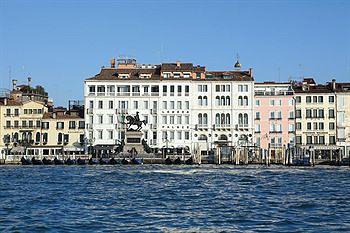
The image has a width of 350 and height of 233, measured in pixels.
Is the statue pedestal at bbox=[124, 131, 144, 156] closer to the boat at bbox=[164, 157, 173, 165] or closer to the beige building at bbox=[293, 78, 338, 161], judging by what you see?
the boat at bbox=[164, 157, 173, 165]

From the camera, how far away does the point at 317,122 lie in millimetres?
76938

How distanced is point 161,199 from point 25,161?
44.7 m

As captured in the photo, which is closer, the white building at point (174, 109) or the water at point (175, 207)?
the water at point (175, 207)

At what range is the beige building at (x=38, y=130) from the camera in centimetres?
7738

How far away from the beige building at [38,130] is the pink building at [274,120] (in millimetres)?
20079

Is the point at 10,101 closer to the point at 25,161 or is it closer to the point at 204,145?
the point at 25,161

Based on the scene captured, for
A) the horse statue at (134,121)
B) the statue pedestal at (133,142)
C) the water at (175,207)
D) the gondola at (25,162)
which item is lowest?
the water at (175,207)

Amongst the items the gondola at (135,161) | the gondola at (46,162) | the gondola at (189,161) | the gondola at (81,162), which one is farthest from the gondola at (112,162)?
the gondola at (189,161)

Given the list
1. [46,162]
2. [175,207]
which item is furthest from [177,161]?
[175,207]

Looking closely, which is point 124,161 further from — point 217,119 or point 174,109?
point 217,119

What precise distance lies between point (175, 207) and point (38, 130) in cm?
5391

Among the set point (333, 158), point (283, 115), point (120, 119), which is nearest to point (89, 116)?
point (120, 119)

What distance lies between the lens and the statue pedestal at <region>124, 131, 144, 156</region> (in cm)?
7150

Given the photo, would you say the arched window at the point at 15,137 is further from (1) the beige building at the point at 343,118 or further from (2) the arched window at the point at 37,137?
(1) the beige building at the point at 343,118
